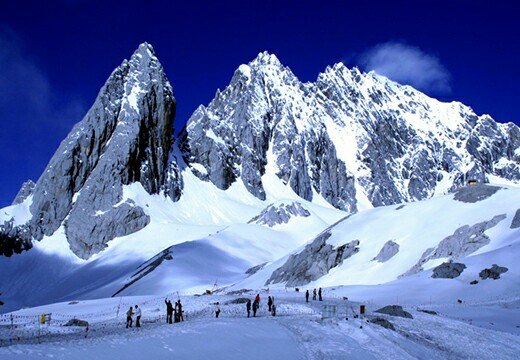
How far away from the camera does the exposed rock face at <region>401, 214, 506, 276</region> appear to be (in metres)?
69.0

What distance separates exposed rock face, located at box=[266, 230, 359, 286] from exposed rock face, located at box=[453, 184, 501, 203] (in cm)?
1916

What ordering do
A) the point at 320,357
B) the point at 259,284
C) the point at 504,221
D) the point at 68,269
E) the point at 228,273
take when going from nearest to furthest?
the point at 320,357
the point at 504,221
the point at 259,284
the point at 228,273
the point at 68,269

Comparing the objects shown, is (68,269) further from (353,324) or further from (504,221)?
(353,324)

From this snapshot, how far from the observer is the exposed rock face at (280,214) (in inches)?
6801

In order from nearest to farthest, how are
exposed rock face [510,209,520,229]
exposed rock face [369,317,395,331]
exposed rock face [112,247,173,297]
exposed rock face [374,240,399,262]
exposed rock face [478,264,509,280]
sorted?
exposed rock face [369,317,395,331]
exposed rock face [478,264,509,280]
exposed rock face [510,209,520,229]
exposed rock face [374,240,399,262]
exposed rock face [112,247,173,297]

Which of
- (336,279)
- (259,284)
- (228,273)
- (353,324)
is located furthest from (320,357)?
(228,273)

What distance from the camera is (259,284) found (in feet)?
292

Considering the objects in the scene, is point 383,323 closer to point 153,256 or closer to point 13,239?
point 153,256

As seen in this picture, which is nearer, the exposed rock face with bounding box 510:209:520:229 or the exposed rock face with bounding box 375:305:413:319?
the exposed rock face with bounding box 375:305:413:319

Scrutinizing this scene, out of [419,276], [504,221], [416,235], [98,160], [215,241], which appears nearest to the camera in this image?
[419,276]

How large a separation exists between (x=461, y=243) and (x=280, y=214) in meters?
106

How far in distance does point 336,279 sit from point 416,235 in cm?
1459

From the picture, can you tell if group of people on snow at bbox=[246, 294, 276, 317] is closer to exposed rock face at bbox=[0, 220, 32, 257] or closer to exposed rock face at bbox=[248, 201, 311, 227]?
exposed rock face at bbox=[248, 201, 311, 227]

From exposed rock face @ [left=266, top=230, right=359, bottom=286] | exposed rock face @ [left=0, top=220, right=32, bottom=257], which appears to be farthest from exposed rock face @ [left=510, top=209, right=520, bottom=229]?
exposed rock face @ [left=0, top=220, right=32, bottom=257]
